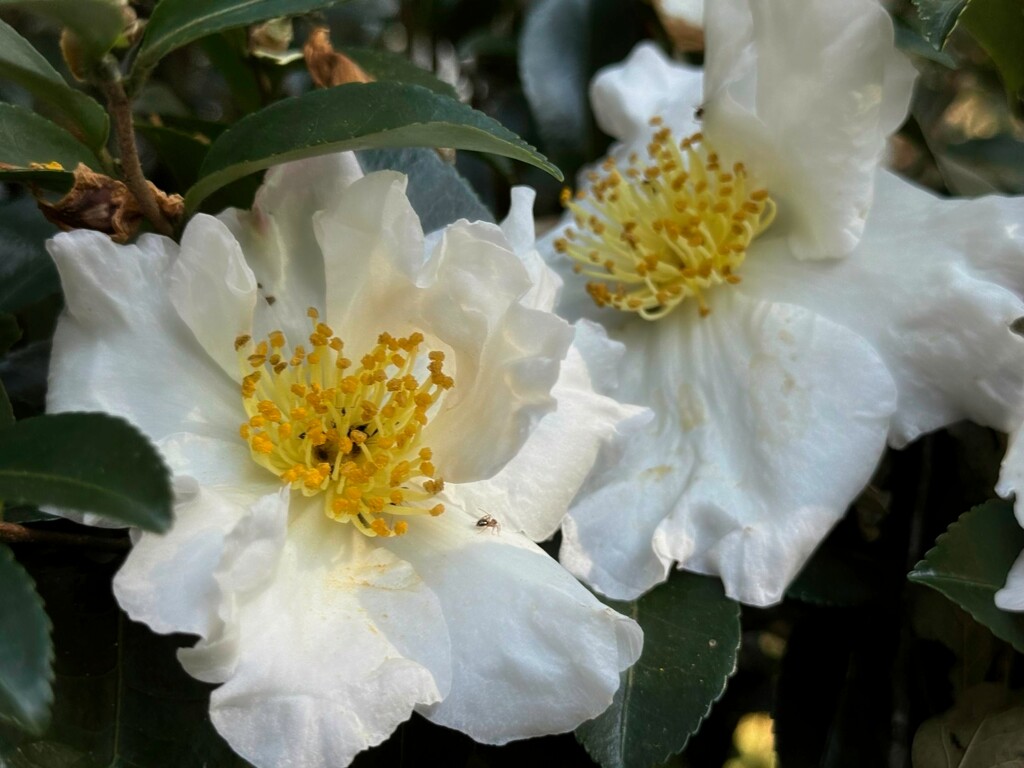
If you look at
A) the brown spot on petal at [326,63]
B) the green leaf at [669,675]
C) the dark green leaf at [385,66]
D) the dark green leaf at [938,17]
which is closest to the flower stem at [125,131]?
the brown spot on petal at [326,63]

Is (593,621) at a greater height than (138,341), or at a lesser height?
lesser

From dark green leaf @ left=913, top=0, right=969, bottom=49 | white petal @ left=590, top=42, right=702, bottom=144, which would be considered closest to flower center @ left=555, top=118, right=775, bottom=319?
white petal @ left=590, top=42, right=702, bottom=144

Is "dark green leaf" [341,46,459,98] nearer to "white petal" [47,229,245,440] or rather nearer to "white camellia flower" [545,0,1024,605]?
"white camellia flower" [545,0,1024,605]

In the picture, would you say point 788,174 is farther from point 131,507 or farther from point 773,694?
point 131,507

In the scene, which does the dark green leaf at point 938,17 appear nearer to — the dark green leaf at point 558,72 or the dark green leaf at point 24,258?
the dark green leaf at point 558,72

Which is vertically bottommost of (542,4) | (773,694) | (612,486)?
(773,694)

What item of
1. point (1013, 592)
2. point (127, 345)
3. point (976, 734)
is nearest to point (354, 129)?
point (127, 345)

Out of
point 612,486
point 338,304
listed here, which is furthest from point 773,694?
point 338,304
